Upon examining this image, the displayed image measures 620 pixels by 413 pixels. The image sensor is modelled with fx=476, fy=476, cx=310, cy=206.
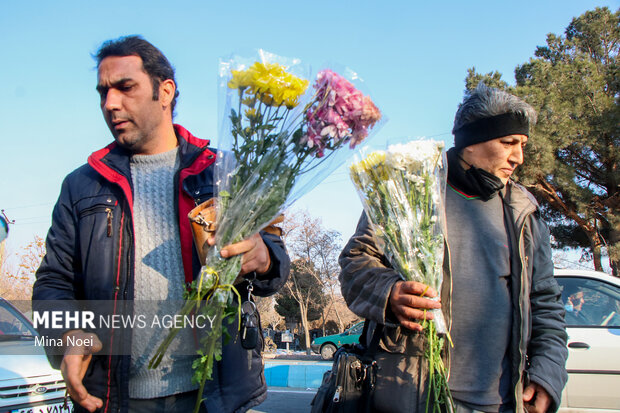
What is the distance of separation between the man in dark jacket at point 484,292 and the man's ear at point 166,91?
1084 mm

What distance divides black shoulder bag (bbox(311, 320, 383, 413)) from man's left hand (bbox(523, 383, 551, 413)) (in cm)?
66

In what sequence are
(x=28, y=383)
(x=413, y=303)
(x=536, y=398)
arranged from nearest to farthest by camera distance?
(x=413, y=303)
(x=536, y=398)
(x=28, y=383)

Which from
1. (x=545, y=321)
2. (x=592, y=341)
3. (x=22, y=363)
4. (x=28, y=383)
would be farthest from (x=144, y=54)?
(x=592, y=341)

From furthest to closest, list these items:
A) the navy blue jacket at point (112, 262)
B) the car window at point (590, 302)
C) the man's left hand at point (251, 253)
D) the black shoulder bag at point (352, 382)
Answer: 1. the car window at point (590, 302)
2. the black shoulder bag at point (352, 382)
3. the navy blue jacket at point (112, 262)
4. the man's left hand at point (251, 253)

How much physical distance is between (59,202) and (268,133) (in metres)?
0.99

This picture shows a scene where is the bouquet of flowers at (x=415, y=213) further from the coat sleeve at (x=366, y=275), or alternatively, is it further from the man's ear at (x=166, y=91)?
the man's ear at (x=166, y=91)

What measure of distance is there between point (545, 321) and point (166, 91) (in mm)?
2045

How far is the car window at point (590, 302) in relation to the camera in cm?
507

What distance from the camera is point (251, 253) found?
1666mm

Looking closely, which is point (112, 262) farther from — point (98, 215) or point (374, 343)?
point (374, 343)

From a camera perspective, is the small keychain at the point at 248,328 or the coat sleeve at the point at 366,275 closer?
the small keychain at the point at 248,328

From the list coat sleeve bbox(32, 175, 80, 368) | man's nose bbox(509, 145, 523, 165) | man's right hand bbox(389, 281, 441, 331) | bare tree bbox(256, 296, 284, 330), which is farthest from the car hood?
bare tree bbox(256, 296, 284, 330)

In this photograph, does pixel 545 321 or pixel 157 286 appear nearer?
pixel 157 286

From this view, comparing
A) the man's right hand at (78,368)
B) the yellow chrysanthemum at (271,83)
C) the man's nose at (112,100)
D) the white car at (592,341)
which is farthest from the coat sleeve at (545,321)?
the white car at (592,341)
